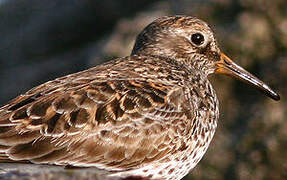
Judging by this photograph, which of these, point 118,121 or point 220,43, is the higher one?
point 220,43

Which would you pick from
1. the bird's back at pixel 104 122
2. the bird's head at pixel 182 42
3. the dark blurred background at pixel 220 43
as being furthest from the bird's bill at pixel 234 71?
the dark blurred background at pixel 220 43

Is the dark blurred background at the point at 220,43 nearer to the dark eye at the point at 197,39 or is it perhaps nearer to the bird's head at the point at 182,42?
the bird's head at the point at 182,42

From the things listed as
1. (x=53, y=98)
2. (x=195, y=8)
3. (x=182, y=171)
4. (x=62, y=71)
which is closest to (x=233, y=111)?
(x=195, y=8)

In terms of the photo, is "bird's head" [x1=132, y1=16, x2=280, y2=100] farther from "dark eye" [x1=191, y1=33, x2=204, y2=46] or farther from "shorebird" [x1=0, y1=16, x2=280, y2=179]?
"shorebird" [x1=0, y1=16, x2=280, y2=179]

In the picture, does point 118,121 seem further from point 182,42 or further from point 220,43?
point 220,43

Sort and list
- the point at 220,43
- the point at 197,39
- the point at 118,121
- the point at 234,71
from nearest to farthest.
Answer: the point at 118,121, the point at 197,39, the point at 234,71, the point at 220,43

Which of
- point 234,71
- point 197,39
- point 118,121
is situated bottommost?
point 118,121

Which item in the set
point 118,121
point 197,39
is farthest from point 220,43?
point 118,121
